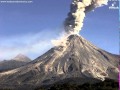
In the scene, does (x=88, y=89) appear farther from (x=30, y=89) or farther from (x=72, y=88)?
(x=30, y=89)

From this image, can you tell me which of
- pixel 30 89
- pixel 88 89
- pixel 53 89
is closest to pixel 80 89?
pixel 88 89

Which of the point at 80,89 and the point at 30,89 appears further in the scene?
the point at 30,89

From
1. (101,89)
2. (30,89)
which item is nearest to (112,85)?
(101,89)

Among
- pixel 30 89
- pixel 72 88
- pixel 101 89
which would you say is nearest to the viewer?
pixel 101 89

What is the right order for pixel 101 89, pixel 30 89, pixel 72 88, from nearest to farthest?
pixel 101 89 < pixel 72 88 < pixel 30 89

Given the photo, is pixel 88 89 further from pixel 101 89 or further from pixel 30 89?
pixel 30 89

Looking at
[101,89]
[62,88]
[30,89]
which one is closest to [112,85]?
[101,89]

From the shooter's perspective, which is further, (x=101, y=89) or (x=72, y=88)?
(x=72, y=88)

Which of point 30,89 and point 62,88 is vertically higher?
point 62,88
